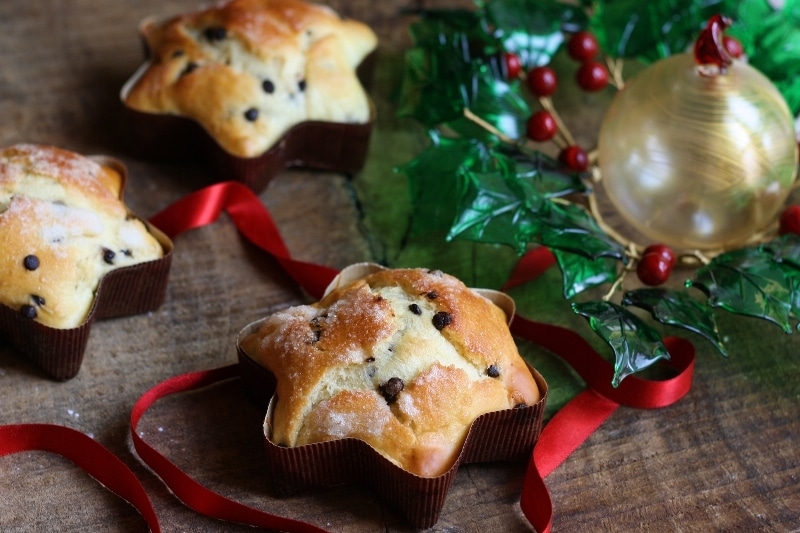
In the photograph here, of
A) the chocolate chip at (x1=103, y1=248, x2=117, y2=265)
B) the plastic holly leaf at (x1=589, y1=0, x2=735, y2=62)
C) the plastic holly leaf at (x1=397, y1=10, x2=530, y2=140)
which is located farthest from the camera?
the plastic holly leaf at (x1=589, y1=0, x2=735, y2=62)

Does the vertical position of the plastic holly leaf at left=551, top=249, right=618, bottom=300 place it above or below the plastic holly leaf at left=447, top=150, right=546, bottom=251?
below

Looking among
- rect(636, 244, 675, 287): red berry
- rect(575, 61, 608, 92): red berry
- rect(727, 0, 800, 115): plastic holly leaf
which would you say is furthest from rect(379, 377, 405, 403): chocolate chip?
rect(727, 0, 800, 115): plastic holly leaf

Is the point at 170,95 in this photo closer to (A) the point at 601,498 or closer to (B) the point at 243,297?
(B) the point at 243,297

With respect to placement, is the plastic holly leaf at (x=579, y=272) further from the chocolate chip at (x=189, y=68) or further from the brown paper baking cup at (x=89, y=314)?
the chocolate chip at (x=189, y=68)

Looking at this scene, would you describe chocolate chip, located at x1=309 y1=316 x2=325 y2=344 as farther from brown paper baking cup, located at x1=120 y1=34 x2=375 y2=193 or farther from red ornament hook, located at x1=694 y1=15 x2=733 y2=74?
red ornament hook, located at x1=694 y1=15 x2=733 y2=74

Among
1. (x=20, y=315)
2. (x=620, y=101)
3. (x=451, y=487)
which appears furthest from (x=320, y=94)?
(x=451, y=487)

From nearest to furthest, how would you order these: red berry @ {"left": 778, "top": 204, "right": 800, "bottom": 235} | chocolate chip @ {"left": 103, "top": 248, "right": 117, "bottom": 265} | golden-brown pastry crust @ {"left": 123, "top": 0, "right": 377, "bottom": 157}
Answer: chocolate chip @ {"left": 103, "top": 248, "right": 117, "bottom": 265}
red berry @ {"left": 778, "top": 204, "right": 800, "bottom": 235}
golden-brown pastry crust @ {"left": 123, "top": 0, "right": 377, "bottom": 157}
